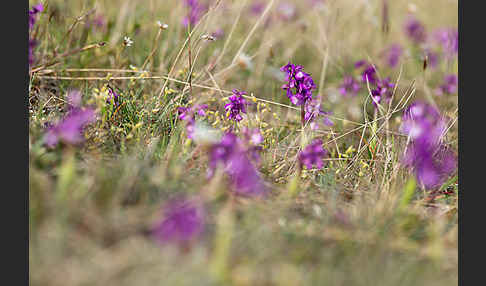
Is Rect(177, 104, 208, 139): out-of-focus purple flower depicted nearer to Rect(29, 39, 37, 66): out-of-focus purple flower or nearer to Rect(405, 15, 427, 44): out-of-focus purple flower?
Rect(29, 39, 37, 66): out-of-focus purple flower

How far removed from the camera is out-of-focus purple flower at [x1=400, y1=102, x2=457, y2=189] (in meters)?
1.56

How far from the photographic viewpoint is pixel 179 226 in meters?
1.23

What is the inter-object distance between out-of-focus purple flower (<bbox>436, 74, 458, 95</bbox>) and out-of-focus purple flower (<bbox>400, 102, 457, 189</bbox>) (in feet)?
2.07

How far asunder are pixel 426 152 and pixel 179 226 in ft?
3.01

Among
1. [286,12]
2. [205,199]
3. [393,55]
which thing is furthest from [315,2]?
[205,199]

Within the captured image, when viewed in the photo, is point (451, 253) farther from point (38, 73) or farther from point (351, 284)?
point (38, 73)

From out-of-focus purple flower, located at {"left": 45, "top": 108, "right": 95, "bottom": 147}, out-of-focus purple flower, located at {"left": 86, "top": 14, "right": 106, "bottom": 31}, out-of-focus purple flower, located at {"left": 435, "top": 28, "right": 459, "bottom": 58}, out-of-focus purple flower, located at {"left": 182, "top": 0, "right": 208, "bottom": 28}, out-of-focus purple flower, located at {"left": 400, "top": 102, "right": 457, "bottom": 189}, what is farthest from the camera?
out-of-focus purple flower, located at {"left": 435, "top": 28, "right": 459, "bottom": 58}

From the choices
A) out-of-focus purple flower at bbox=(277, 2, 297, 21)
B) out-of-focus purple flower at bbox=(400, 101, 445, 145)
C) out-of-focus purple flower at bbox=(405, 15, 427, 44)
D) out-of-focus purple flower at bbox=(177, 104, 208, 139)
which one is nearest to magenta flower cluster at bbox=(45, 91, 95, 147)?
out-of-focus purple flower at bbox=(177, 104, 208, 139)

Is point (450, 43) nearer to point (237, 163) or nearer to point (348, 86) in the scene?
point (348, 86)

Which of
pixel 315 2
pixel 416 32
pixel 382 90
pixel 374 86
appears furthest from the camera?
pixel 416 32

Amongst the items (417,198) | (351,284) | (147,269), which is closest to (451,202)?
(417,198)

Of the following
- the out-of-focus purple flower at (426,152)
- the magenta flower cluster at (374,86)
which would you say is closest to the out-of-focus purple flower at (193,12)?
the magenta flower cluster at (374,86)

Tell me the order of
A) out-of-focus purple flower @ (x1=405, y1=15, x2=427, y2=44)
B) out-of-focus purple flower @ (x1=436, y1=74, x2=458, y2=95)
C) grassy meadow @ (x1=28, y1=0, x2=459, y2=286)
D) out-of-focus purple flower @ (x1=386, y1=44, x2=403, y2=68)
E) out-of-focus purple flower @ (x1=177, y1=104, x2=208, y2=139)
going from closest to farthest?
grassy meadow @ (x1=28, y1=0, x2=459, y2=286), out-of-focus purple flower @ (x1=177, y1=104, x2=208, y2=139), out-of-focus purple flower @ (x1=436, y1=74, x2=458, y2=95), out-of-focus purple flower @ (x1=386, y1=44, x2=403, y2=68), out-of-focus purple flower @ (x1=405, y1=15, x2=427, y2=44)

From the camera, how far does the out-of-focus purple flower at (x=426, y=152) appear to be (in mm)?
1564
